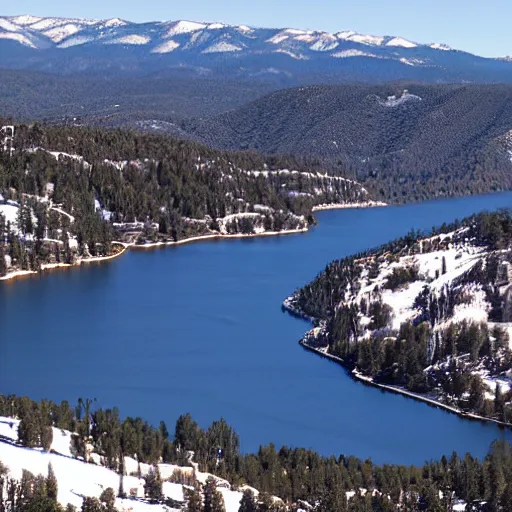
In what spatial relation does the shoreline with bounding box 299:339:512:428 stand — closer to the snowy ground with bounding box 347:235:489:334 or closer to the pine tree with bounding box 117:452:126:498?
the snowy ground with bounding box 347:235:489:334

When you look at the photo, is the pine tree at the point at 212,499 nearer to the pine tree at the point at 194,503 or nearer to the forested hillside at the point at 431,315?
the pine tree at the point at 194,503

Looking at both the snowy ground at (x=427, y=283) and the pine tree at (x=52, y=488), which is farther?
the snowy ground at (x=427, y=283)

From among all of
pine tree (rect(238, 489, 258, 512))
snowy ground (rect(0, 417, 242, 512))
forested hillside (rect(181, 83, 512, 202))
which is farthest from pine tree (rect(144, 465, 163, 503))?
forested hillside (rect(181, 83, 512, 202))

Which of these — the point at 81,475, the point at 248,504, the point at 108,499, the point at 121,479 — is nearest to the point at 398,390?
the point at 121,479

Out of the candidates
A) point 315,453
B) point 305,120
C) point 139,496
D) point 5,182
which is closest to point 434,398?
point 315,453

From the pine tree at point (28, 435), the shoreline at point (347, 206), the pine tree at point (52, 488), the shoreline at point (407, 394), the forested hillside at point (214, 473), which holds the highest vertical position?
the shoreline at point (347, 206)

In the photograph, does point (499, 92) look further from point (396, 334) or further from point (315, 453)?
point (315, 453)

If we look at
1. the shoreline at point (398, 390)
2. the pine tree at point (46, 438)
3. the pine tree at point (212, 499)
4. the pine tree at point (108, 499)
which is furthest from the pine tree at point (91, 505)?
the shoreline at point (398, 390)
